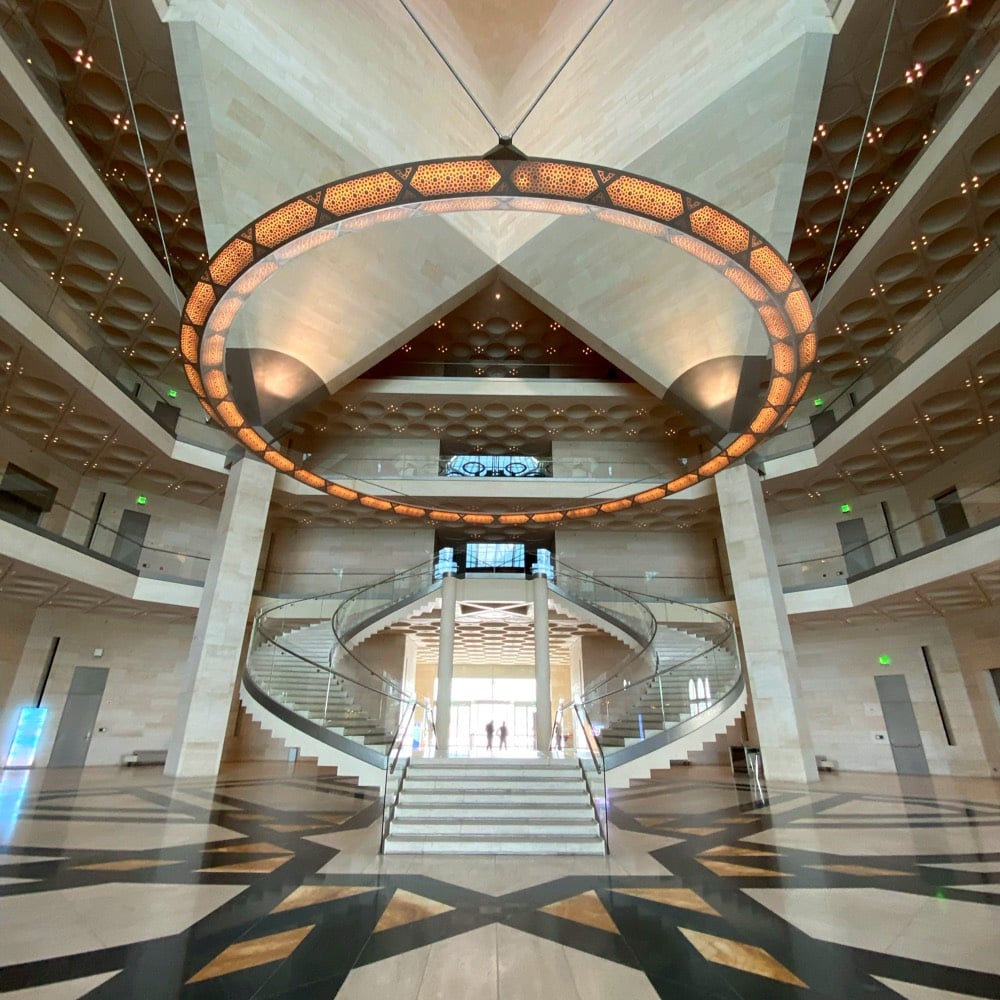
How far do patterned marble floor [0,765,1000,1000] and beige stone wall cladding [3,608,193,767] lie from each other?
9.51 m

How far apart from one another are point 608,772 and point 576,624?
8248 mm

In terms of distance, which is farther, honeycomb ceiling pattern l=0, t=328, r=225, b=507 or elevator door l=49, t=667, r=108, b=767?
elevator door l=49, t=667, r=108, b=767

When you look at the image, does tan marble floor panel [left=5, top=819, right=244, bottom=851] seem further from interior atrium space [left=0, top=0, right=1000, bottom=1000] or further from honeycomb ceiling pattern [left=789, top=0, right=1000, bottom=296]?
honeycomb ceiling pattern [left=789, top=0, right=1000, bottom=296]

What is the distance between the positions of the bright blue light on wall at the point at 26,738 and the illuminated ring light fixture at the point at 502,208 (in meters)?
10.9

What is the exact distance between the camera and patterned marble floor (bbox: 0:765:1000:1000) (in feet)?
7.87

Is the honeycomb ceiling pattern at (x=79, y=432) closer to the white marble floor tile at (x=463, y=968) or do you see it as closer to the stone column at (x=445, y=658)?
the stone column at (x=445, y=658)

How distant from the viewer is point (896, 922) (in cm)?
309

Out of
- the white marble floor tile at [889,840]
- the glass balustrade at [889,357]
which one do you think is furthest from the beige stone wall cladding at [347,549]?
the white marble floor tile at [889,840]

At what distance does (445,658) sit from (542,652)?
2.63 metres

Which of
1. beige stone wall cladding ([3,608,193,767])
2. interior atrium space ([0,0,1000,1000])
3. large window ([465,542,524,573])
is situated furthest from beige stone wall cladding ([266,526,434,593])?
beige stone wall cladding ([3,608,193,767])

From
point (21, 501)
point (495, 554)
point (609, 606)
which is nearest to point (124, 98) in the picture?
point (21, 501)

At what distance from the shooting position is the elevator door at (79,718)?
45.7ft

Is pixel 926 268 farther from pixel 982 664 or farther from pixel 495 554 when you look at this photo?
pixel 495 554

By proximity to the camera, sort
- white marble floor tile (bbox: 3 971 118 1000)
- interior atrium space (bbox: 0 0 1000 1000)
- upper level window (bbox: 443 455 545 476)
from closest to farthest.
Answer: white marble floor tile (bbox: 3 971 118 1000), interior atrium space (bbox: 0 0 1000 1000), upper level window (bbox: 443 455 545 476)
